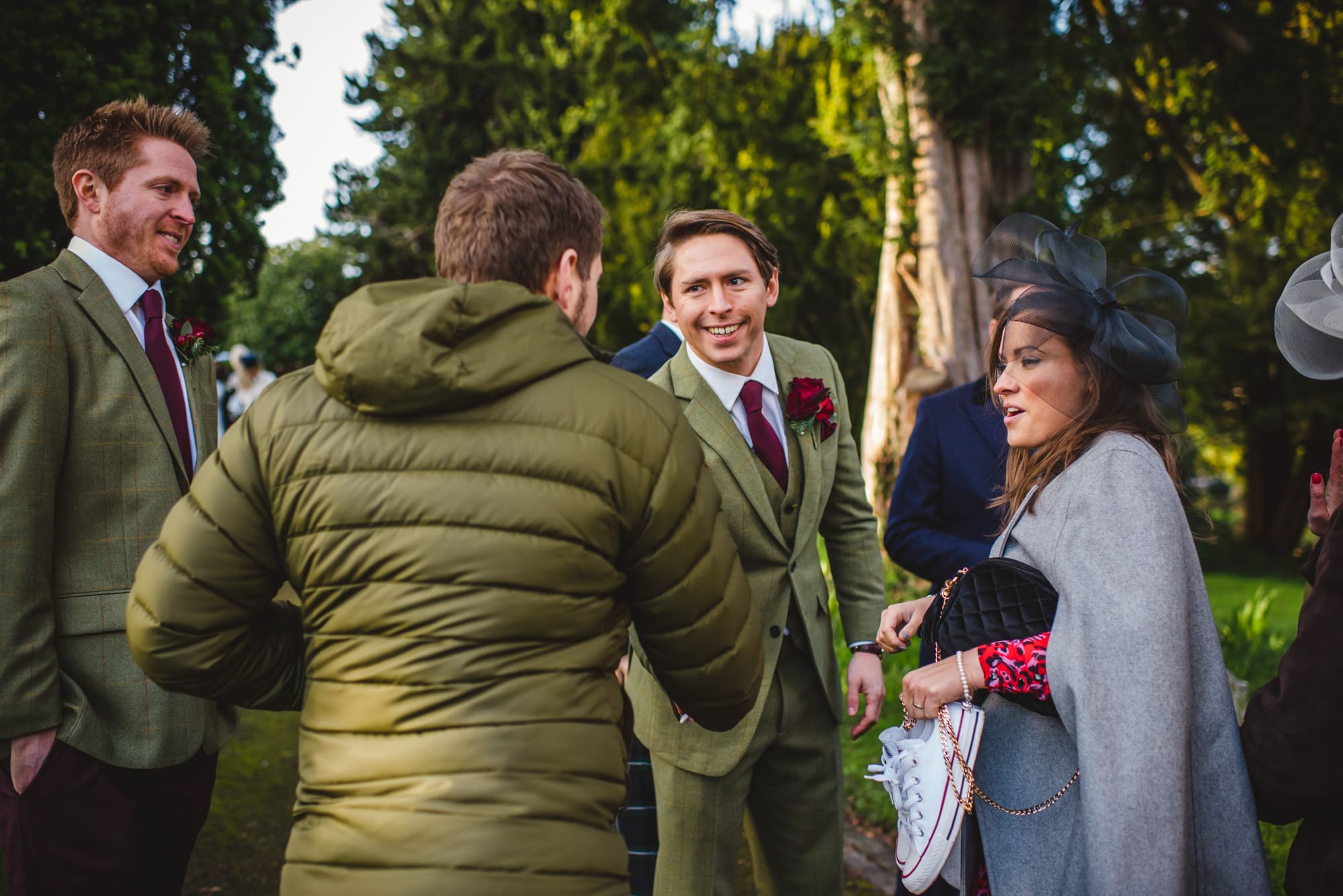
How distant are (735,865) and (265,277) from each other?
817 inches

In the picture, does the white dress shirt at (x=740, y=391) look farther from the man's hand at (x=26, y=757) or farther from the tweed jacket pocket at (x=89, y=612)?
the man's hand at (x=26, y=757)

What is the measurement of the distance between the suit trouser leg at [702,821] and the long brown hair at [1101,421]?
38.9 inches

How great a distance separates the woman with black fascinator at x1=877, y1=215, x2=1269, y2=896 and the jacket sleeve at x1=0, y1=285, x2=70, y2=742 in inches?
78.0

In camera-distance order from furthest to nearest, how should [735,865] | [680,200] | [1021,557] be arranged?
[680,200] < [735,865] < [1021,557]

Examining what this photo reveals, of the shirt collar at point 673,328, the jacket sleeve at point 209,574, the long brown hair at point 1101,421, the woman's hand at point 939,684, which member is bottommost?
the woman's hand at point 939,684

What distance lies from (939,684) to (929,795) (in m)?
0.23

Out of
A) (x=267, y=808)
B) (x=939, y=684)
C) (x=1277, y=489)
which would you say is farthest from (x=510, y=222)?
(x=1277, y=489)

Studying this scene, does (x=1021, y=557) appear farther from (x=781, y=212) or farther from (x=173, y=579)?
(x=781, y=212)

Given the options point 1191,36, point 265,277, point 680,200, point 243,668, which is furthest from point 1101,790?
point 265,277

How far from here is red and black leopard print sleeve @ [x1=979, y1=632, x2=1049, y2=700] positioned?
1.91 meters

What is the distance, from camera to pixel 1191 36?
8672mm

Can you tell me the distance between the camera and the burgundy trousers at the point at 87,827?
2.17m

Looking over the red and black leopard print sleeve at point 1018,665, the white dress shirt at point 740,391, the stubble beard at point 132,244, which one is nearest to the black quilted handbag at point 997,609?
the red and black leopard print sleeve at point 1018,665

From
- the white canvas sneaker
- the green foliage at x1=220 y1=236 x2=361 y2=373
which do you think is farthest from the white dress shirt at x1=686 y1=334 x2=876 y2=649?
the green foliage at x1=220 y1=236 x2=361 y2=373
